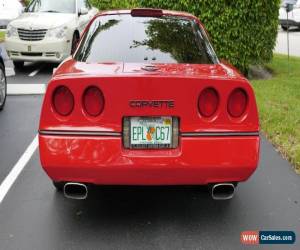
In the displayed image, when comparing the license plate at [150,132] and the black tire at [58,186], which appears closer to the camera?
the license plate at [150,132]

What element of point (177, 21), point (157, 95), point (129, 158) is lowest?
point (129, 158)

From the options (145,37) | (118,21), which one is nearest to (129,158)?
(145,37)

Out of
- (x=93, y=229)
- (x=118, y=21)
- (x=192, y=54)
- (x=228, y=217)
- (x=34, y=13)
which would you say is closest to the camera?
(x=93, y=229)

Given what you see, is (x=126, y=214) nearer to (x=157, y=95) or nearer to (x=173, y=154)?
(x=173, y=154)

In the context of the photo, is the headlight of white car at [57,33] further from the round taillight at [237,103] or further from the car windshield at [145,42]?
the round taillight at [237,103]

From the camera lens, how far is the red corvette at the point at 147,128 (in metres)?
3.78

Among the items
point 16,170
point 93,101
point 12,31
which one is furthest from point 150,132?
point 12,31

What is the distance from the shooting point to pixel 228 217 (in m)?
4.39

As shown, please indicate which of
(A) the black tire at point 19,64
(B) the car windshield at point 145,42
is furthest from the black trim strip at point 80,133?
(A) the black tire at point 19,64

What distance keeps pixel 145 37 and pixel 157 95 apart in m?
1.22

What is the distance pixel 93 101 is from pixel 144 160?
1.89 ft

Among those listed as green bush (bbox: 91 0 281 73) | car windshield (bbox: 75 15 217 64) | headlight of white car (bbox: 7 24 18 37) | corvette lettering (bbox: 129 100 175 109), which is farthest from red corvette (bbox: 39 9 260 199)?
headlight of white car (bbox: 7 24 18 37)

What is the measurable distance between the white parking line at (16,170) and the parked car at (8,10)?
580 inches

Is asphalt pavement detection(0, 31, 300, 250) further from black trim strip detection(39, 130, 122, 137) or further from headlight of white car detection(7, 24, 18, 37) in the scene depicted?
headlight of white car detection(7, 24, 18, 37)
